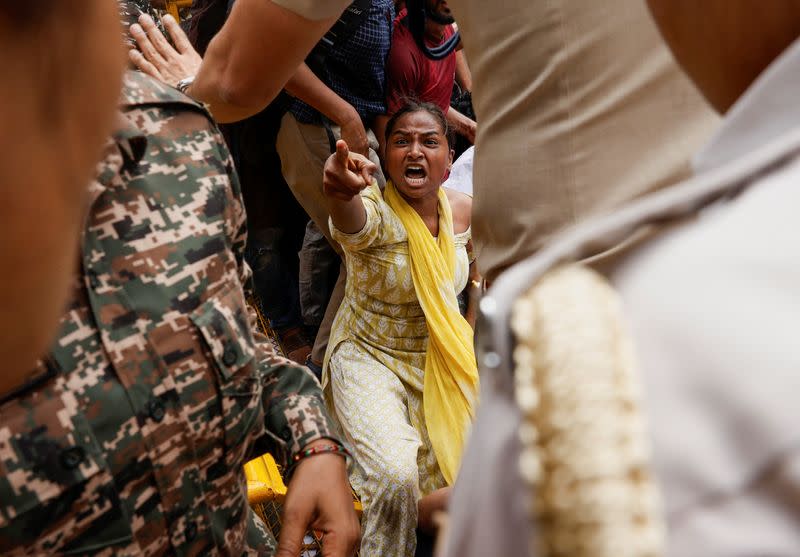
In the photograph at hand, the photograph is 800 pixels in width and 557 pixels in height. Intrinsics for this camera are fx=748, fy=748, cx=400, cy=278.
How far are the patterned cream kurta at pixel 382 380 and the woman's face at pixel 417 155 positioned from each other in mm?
141

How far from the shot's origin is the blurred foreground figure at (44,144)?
0.37 metres

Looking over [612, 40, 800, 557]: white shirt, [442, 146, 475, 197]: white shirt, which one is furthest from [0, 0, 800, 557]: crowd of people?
[442, 146, 475, 197]: white shirt

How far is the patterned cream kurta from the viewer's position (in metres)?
2.06

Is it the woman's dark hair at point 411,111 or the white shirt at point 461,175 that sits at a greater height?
the woman's dark hair at point 411,111

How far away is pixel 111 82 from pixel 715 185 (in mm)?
337

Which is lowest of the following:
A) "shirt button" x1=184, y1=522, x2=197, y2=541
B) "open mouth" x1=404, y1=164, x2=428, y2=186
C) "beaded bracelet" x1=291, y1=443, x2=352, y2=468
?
"beaded bracelet" x1=291, y1=443, x2=352, y2=468

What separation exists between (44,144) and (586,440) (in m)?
0.31

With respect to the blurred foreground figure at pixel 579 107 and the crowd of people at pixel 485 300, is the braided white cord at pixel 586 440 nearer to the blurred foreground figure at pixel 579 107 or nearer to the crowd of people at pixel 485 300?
the crowd of people at pixel 485 300

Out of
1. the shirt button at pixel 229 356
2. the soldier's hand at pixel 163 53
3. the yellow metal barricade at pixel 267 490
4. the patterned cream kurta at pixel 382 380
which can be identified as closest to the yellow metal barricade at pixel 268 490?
the yellow metal barricade at pixel 267 490

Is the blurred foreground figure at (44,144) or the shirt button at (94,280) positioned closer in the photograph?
the blurred foreground figure at (44,144)

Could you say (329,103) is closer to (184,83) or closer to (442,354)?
(442,354)

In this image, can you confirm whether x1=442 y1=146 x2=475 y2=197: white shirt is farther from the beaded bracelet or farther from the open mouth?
the beaded bracelet

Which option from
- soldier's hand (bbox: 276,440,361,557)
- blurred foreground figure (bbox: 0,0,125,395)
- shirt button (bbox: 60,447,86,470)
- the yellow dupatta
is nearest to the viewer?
blurred foreground figure (bbox: 0,0,125,395)

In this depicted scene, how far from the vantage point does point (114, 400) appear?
0.76 meters
